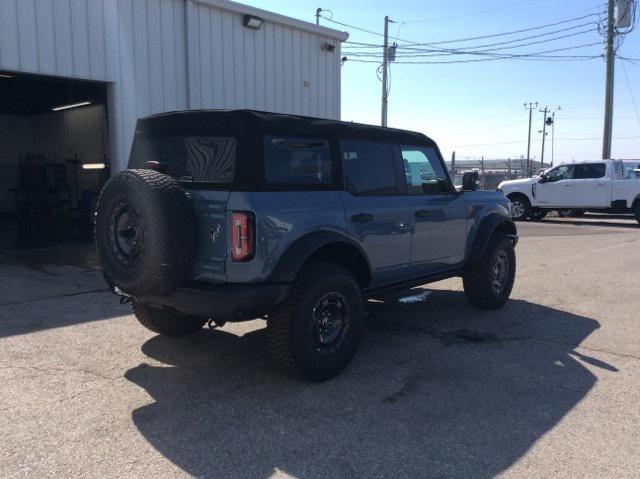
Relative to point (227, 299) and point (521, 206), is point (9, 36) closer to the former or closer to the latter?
point (227, 299)

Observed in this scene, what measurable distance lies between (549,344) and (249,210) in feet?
10.7

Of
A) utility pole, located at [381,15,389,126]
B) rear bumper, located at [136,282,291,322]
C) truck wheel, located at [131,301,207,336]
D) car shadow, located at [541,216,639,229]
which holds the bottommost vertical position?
car shadow, located at [541,216,639,229]

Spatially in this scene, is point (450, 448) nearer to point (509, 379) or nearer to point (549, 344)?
point (509, 379)

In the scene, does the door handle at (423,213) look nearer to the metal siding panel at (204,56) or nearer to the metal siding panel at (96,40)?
the metal siding panel at (96,40)

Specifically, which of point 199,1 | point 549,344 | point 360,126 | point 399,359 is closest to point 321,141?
point 360,126

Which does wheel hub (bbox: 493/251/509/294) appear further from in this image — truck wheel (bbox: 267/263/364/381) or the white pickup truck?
the white pickup truck

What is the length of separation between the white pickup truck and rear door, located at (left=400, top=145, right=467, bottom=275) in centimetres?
1318

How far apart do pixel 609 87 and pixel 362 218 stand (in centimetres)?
2327

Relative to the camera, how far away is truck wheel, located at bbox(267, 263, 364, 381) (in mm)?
4066

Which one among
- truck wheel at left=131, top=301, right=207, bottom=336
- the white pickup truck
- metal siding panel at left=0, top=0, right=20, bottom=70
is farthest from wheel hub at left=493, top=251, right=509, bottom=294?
the white pickup truck

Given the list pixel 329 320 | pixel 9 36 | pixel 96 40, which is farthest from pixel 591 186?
pixel 9 36

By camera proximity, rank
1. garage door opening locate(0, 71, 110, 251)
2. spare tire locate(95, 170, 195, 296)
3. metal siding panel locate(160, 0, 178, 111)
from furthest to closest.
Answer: garage door opening locate(0, 71, 110, 251) < metal siding panel locate(160, 0, 178, 111) < spare tire locate(95, 170, 195, 296)

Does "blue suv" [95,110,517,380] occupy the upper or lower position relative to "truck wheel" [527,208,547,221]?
upper

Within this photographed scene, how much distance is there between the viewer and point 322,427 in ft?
11.7
